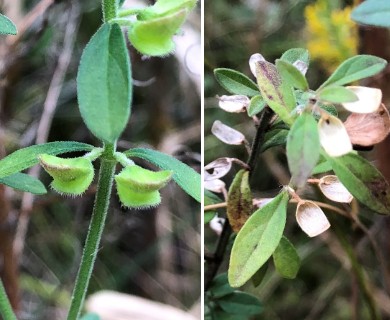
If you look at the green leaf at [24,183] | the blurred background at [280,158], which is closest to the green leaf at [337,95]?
the green leaf at [24,183]

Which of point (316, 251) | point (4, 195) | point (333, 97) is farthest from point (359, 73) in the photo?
point (316, 251)

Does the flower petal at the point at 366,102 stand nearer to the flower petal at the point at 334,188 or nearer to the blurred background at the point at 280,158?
the flower petal at the point at 334,188

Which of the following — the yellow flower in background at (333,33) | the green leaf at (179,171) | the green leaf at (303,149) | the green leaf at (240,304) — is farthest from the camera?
the yellow flower in background at (333,33)

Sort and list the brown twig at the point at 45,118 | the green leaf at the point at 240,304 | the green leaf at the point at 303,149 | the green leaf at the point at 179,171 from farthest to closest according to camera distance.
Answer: the brown twig at the point at 45,118 → the green leaf at the point at 240,304 → the green leaf at the point at 179,171 → the green leaf at the point at 303,149

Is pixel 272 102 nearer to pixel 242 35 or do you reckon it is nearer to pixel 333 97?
pixel 333 97

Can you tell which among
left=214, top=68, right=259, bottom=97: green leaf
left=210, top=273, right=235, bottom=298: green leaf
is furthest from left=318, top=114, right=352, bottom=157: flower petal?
left=210, top=273, right=235, bottom=298: green leaf

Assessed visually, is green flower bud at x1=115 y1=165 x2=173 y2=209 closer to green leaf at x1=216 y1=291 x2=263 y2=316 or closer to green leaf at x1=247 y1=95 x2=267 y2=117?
green leaf at x1=247 y1=95 x2=267 y2=117
